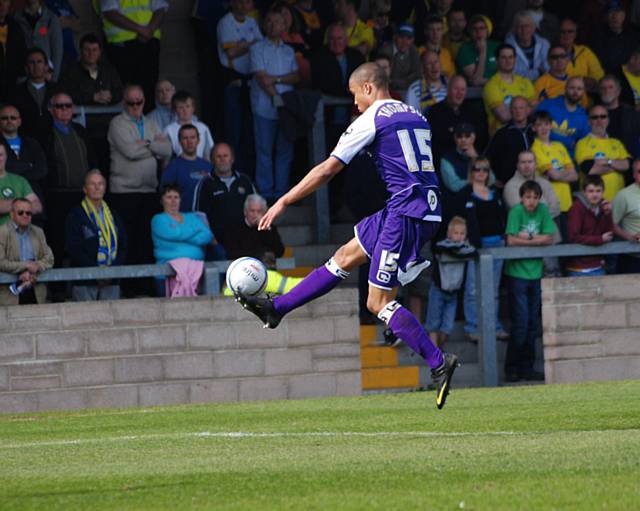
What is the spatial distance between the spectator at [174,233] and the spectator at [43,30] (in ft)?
7.46

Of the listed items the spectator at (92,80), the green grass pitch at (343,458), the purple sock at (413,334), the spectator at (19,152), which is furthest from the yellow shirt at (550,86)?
the purple sock at (413,334)

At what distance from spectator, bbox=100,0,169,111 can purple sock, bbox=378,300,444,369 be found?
A: 7.51 metres

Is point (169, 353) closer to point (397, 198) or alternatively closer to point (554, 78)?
point (397, 198)

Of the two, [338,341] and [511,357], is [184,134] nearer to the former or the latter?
[338,341]

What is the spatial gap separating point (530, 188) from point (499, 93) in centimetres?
202

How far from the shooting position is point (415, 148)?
31.9ft

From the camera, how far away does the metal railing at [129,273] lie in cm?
1406

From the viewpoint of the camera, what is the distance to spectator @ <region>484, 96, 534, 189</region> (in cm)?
1644

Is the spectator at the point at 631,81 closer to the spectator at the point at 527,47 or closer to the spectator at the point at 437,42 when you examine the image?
the spectator at the point at 527,47

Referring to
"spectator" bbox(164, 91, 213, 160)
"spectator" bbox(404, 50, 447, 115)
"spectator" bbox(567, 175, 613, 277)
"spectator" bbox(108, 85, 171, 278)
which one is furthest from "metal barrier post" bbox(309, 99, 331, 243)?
"spectator" bbox(567, 175, 613, 277)

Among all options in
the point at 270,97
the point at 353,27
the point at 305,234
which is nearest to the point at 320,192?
the point at 305,234

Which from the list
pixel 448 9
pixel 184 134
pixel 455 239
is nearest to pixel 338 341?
pixel 455 239

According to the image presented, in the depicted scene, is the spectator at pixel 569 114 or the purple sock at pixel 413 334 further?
the spectator at pixel 569 114

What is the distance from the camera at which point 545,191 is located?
16219 mm
